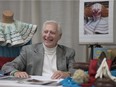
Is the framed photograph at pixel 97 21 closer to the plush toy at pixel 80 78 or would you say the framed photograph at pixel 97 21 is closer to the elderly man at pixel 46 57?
the elderly man at pixel 46 57

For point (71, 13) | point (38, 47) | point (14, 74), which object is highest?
point (71, 13)

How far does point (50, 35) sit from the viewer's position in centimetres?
247

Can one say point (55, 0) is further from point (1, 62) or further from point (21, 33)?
point (1, 62)

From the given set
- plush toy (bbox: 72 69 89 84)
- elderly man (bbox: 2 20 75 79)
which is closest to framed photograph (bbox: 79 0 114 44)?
elderly man (bbox: 2 20 75 79)

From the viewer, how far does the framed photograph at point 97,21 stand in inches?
103

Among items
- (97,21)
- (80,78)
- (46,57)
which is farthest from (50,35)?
(80,78)

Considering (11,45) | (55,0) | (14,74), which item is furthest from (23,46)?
(55,0)

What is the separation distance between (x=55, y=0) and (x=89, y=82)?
207cm

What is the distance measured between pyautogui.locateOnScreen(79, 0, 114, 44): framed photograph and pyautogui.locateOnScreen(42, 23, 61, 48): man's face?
0.36 metres

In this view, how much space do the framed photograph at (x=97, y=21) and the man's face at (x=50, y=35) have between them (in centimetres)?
36

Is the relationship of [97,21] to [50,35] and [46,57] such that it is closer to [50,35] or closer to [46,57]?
[50,35]

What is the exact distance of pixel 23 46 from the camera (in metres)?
2.58

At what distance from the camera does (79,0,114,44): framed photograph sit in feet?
8.59

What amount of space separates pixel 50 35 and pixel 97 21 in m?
0.53
